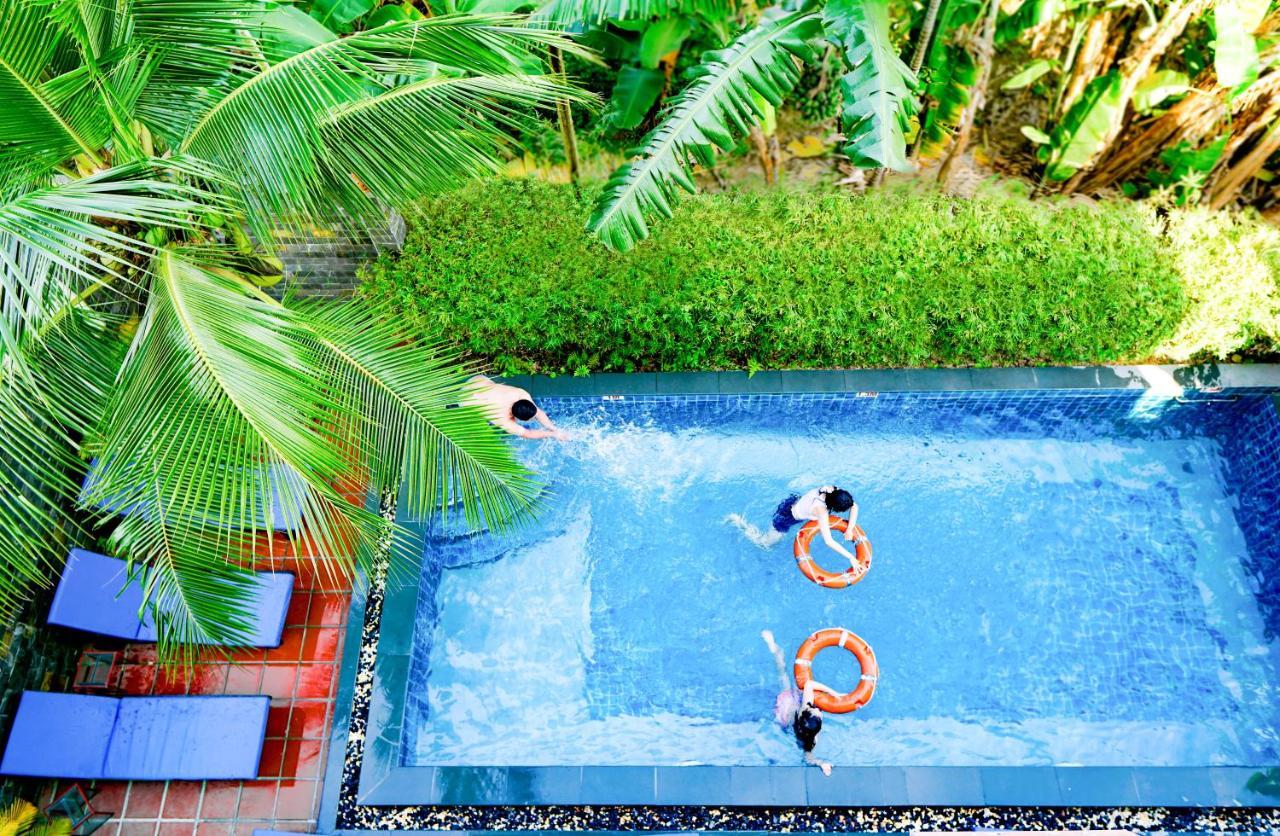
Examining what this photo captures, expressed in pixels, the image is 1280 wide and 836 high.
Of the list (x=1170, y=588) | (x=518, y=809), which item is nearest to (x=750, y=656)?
(x=518, y=809)

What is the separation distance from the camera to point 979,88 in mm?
6566

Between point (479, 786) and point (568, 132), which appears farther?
point (568, 132)

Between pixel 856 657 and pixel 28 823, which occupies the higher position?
pixel 856 657

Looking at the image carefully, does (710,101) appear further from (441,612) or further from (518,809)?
(518,809)

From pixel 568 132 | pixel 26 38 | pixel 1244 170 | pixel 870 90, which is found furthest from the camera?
pixel 568 132

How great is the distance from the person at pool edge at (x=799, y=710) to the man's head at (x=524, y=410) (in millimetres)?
2244

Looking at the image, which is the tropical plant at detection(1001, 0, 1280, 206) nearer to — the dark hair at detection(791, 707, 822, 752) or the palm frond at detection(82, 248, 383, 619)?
the dark hair at detection(791, 707, 822, 752)

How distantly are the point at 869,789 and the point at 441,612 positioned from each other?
10.0 feet

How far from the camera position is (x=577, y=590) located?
5758mm

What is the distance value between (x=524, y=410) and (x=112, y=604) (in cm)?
294

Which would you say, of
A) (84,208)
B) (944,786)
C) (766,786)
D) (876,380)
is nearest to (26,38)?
(84,208)

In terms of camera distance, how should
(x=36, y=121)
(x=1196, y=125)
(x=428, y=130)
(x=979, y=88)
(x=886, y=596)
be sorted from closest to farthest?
1. (x=36, y=121)
2. (x=428, y=130)
3. (x=886, y=596)
4. (x=1196, y=125)
5. (x=979, y=88)

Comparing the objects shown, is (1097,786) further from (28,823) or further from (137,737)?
(28,823)

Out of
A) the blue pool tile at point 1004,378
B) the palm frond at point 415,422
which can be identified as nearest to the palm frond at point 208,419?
the palm frond at point 415,422
